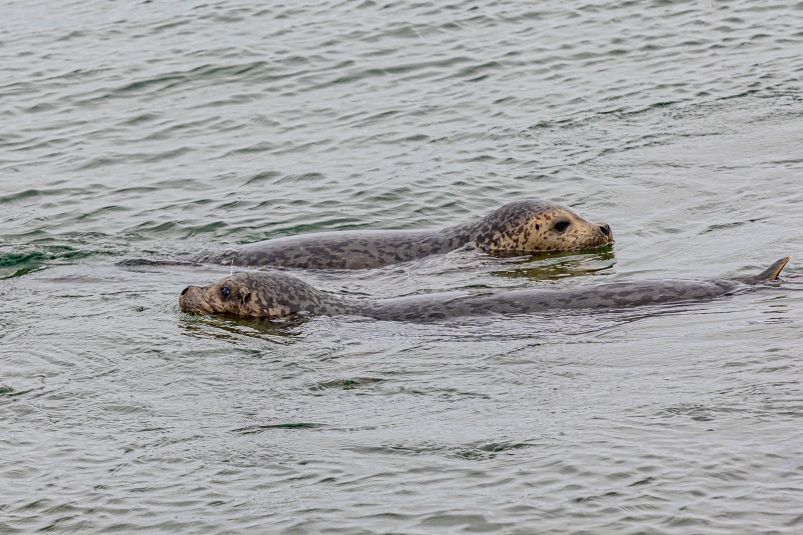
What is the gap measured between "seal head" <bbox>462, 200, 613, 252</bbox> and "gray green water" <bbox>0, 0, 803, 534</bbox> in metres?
0.38

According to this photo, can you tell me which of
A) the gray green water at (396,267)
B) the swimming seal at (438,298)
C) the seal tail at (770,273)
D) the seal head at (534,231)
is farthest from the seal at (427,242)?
the seal tail at (770,273)

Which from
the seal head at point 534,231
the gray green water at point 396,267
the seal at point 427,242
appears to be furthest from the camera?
the seal head at point 534,231

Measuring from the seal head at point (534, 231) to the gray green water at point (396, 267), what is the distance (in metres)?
0.38

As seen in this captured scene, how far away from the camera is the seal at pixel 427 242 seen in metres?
12.5

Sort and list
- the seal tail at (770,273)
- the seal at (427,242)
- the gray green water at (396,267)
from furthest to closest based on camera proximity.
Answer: the seal at (427,242)
the seal tail at (770,273)
the gray green water at (396,267)

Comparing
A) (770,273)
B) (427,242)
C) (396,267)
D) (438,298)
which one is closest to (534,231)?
(427,242)

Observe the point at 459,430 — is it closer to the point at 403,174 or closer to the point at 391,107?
the point at 403,174

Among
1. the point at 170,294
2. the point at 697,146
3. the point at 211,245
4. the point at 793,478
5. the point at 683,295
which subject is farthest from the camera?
the point at 697,146

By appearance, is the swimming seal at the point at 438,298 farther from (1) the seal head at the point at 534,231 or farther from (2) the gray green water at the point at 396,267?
(1) the seal head at the point at 534,231

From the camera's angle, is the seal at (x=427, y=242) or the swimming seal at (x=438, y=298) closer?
the swimming seal at (x=438, y=298)

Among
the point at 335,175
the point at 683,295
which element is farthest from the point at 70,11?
the point at 683,295

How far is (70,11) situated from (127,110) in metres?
7.51

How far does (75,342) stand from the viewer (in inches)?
389

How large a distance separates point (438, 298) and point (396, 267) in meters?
2.09
